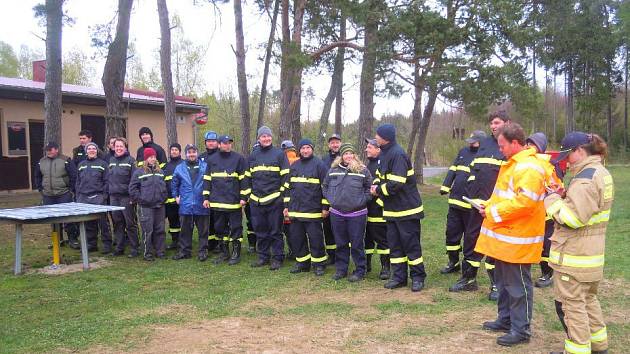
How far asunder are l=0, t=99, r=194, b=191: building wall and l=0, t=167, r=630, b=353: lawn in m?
10.8

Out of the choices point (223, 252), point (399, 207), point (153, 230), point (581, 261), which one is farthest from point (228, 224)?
point (581, 261)

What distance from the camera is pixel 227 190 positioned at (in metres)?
7.96

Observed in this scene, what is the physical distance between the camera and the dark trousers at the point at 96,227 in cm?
872

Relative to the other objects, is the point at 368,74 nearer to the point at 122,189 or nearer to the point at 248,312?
the point at 122,189

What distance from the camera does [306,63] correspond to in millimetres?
13062

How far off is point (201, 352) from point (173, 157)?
5.17 m

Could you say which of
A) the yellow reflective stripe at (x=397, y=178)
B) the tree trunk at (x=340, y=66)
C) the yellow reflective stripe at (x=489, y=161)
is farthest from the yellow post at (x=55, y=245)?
the tree trunk at (x=340, y=66)

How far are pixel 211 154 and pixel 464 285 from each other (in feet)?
14.4

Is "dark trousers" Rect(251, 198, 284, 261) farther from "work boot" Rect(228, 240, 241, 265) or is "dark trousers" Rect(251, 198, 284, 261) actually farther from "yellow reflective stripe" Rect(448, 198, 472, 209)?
"yellow reflective stripe" Rect(448, 198, 472, 209)

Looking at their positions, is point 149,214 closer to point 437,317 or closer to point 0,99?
point 437,317

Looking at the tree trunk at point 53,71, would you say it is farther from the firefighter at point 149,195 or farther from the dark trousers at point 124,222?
the firefighter at point 149,195

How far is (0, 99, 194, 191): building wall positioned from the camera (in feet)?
55.4

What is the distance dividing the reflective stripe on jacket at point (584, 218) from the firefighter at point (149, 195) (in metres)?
6.03

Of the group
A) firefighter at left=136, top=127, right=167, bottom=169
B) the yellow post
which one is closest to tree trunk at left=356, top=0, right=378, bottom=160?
firefighter at left=136, top=127, right=167, bottom=169
